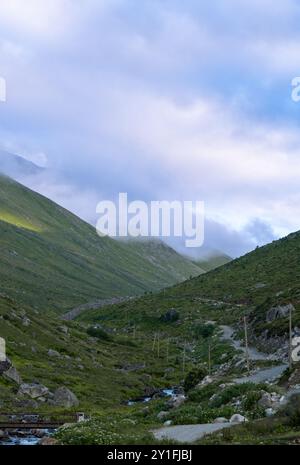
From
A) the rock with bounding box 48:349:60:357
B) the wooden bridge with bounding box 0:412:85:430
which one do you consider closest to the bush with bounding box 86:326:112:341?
the rock with bounding box 48:349:60:357

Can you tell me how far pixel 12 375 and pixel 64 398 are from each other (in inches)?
333

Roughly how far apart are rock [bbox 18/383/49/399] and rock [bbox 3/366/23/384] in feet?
6.08

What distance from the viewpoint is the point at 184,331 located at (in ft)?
502

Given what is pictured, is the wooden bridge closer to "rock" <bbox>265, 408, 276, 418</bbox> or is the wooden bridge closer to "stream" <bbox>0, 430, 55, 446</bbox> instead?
"stream" <bbox>0, 430, 55, 446</bbox>

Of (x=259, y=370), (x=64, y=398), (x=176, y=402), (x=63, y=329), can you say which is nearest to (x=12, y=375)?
(x=64, y=398)

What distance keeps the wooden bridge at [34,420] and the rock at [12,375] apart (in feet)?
53.5

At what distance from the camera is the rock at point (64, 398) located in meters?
75.7

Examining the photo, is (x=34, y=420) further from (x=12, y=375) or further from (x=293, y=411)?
(x=293, y=411)

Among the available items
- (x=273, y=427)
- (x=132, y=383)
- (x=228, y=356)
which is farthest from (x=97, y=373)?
(x=273, y=427)

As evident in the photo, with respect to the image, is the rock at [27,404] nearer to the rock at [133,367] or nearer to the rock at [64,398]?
the rock at [64,398]

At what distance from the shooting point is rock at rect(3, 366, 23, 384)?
78.9m

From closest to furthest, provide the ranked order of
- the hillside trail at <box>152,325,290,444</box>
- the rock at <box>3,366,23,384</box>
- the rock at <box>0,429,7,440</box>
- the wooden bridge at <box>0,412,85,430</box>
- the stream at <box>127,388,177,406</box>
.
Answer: the hillside trail at <box>152,325,290,444</box> → the rock at <box>0,429,7,440</box> → the wooden bridge at <box>0,412,85,430</box> → the rock at <box>3,366,23,384</box> → the stream at <box>127,388,177,406</box>
